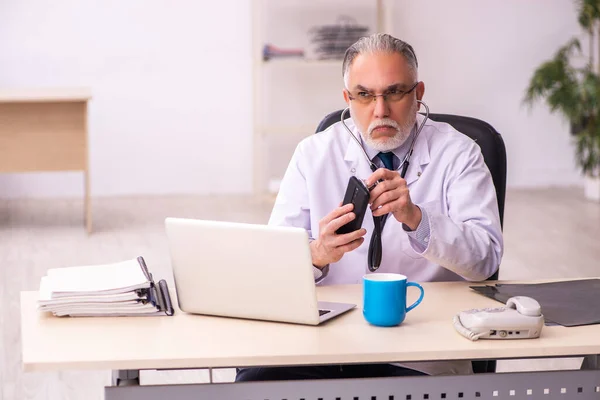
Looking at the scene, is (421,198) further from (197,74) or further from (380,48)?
(197,74)

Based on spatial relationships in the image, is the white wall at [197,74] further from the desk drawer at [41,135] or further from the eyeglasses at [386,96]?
the eyeglasses at [386,96]

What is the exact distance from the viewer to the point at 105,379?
3.03 meters

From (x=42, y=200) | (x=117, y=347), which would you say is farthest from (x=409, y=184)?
(x=42, y=200)

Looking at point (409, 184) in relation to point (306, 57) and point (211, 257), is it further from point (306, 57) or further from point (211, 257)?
point (306, 57)

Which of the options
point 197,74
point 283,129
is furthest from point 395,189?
point 197,74

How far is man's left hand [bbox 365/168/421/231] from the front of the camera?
1743 mm

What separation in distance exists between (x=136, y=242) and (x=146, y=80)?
175 cm

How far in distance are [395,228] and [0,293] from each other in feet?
Answer: 7.98

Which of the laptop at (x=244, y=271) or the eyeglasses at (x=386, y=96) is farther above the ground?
the eyeglasses at (x=386, y=96)

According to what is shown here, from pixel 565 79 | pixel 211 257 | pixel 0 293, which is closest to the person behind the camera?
pixel 211 257

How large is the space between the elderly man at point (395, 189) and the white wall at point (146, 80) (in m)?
4.27

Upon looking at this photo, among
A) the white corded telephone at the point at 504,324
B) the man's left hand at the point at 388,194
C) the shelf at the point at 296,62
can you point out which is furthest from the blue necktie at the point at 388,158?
the shelf at the point at 296,62

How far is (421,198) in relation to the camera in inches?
82.4

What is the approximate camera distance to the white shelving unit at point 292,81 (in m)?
6.41
